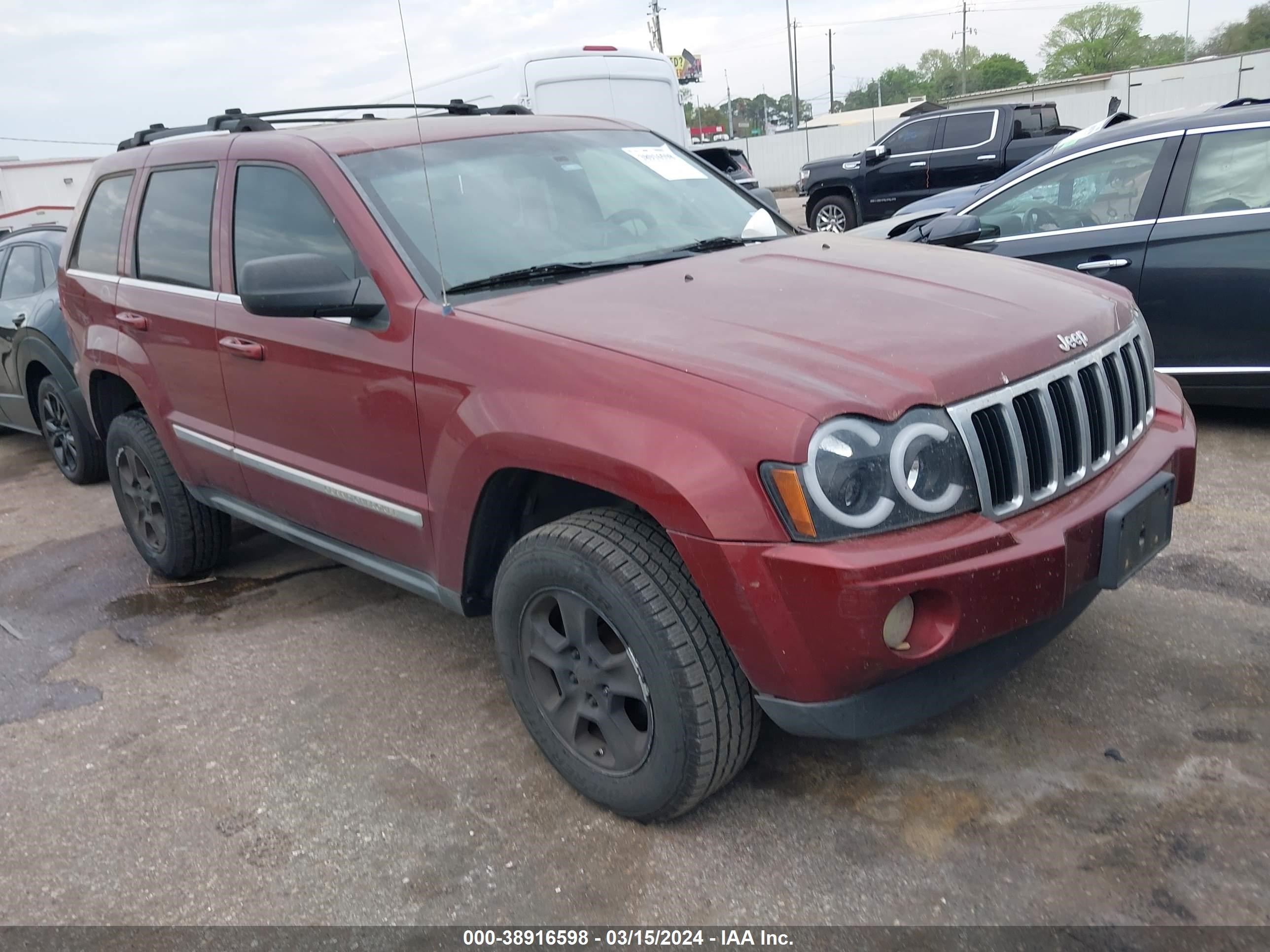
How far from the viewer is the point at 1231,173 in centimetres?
509

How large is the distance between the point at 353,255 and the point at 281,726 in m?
1.49

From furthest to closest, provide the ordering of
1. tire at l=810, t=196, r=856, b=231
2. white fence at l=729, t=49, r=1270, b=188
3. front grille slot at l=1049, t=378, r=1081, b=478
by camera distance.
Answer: white fence at l=729, t=49, r=1270, b=188 < tire at l=810, t=196, r=856, b=231 < front grille slot at l=1049, t=378, r=1081, b=478

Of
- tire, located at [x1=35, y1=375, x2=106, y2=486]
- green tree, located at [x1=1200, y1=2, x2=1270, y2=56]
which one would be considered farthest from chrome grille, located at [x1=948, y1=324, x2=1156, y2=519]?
green tree, located at [x1=1200, y1=2, x2=1270, y2=56]

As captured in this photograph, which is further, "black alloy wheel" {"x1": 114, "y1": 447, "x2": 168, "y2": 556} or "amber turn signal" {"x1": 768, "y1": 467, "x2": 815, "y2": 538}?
"black alloy wheel" {"x1": 114, "y1": 447, "x2": 168, "y2": 556}

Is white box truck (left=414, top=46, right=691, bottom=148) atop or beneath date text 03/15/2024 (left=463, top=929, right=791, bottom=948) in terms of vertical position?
atop

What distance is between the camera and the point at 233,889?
2611mm

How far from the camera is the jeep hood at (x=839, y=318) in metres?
2.30

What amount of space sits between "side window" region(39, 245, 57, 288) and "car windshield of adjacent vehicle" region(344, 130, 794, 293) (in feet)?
13.7

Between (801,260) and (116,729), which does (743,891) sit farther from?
(116,729)

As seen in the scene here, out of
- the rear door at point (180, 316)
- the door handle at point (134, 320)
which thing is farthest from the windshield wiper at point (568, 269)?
the door handle at point (134, 320)

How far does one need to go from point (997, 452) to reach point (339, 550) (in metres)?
2.16

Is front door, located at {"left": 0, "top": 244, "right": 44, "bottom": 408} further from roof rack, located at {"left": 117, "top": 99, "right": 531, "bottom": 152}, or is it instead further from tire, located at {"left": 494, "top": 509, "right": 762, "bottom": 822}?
tire, located at {"left": 494, "top": 509, "right": 762, "bottom": 822}

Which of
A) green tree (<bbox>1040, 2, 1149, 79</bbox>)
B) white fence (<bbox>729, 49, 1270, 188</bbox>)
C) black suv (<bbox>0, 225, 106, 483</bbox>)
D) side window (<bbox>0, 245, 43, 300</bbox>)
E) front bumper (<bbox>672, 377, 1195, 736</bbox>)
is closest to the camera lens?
front bumper (<bbox>672, 377, 1195, 736</bbox>)

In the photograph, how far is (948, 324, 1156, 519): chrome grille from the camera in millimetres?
2336
